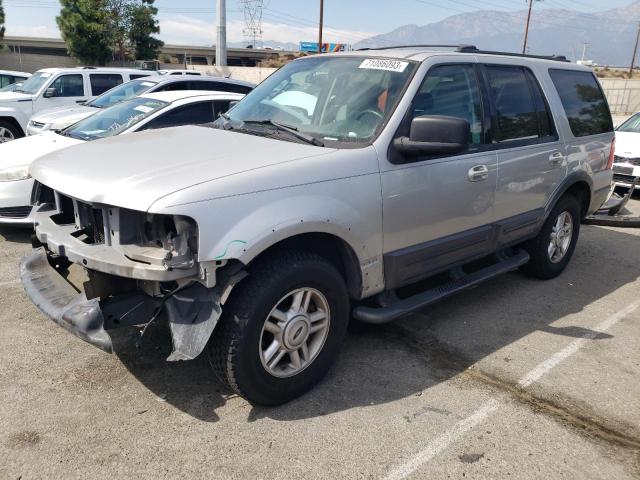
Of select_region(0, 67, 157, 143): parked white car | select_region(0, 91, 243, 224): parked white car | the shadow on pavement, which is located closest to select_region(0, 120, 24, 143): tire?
select_region(0, 67, 157, 143): parked white car

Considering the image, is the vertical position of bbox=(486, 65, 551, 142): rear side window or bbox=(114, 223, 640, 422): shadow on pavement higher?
bbox=(486, 65, 551, 142): rear side window

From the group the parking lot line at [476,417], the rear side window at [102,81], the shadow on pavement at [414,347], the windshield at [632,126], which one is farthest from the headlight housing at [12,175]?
the windshield at [632,126]

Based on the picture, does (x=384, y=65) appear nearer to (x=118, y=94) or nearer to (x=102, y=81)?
(x=118, y=94)

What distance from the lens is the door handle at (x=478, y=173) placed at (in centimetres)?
392

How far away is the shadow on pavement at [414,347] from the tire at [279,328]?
187mm

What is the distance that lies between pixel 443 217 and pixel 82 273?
2362mm

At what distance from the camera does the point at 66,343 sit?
383 centimetres

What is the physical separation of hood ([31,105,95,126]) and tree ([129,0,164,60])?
99.7 ft

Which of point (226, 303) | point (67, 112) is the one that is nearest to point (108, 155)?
point (226, 303)

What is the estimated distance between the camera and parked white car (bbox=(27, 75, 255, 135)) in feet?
27.1

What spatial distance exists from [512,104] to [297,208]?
2.45 meters

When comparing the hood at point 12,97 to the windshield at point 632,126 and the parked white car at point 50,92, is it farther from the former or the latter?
the windshield at point 632,126

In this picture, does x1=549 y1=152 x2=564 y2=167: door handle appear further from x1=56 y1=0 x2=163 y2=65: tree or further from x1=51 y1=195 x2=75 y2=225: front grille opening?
x1=56 y1=0 x2=163 y2=65: tree

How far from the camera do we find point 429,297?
3.85 meters
